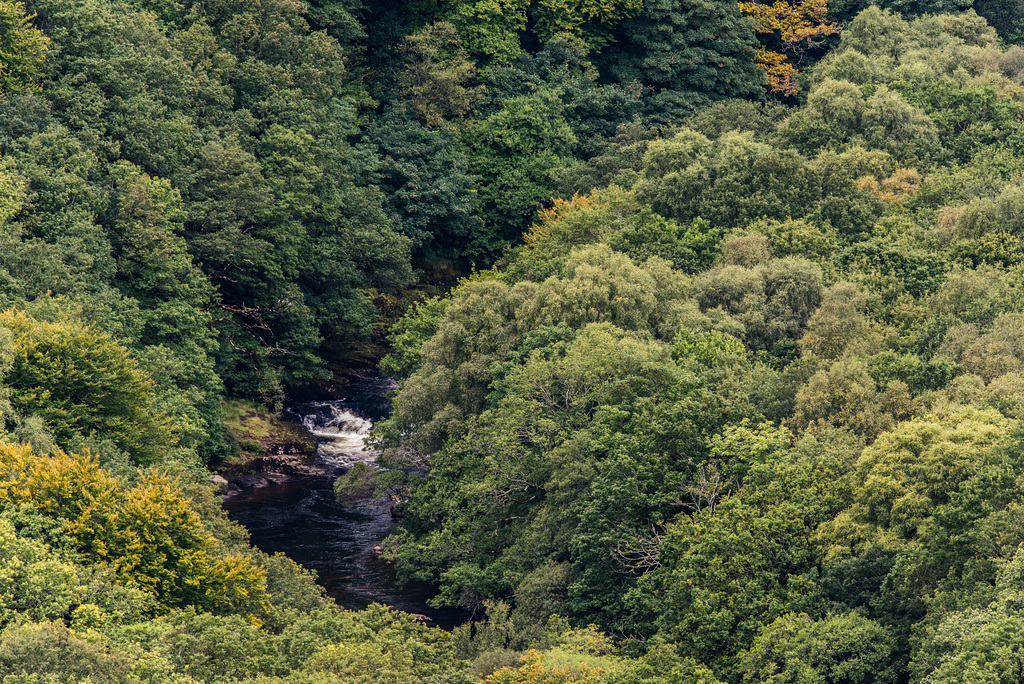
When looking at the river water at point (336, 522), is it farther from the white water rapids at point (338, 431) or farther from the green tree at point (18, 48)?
the green tree at point (18, 48)

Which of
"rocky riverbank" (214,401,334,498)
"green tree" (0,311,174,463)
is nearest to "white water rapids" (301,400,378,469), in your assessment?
"rocky riverbank" (214,401,334,498)

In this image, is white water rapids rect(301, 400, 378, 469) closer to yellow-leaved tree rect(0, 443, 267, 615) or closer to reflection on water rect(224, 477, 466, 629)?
reflection on water rect(224, 477, 466, 629)

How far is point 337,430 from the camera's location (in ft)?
234

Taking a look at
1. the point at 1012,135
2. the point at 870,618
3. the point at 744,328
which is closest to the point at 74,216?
the point at 744,328

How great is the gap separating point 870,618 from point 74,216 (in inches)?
1418

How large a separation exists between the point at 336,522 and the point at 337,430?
9940 mm

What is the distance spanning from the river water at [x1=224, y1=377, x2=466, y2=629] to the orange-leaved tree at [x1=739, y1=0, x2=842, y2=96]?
37.2m

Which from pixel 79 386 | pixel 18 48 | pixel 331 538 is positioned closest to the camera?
pixel 79 386

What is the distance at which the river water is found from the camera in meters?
55.1

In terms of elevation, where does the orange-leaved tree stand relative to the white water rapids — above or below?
above

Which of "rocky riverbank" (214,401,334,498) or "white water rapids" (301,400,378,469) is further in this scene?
"white water rapids" (301,400,378,469)

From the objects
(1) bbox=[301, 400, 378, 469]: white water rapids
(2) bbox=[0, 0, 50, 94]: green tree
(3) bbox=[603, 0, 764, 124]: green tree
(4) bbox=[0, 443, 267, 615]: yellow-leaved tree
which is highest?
(3) bbox=[603, 0, 764, 124]: green tree

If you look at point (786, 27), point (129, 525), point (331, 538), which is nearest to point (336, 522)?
point (331, 538)

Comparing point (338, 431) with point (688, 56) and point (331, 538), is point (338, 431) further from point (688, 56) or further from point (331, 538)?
point (688, 56)
